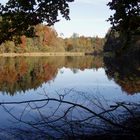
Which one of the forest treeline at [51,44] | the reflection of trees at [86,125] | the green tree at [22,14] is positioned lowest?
the forest treeline at [51,44]

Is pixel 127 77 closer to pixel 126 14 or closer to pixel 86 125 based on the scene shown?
pixel 126 14

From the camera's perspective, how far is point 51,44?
464 feet

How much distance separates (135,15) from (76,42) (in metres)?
161

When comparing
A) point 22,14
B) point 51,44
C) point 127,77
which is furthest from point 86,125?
point 51,44

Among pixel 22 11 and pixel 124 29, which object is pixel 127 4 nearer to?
pixel 124 29

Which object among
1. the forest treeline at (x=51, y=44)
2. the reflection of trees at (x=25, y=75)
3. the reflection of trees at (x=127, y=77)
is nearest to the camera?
the reflection of trees at (x=127, y=77)

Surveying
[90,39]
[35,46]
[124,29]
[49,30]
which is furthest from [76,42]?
[124,29]

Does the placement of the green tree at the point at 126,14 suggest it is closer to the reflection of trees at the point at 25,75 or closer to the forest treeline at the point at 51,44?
the reflection of trees at the point at 25,75

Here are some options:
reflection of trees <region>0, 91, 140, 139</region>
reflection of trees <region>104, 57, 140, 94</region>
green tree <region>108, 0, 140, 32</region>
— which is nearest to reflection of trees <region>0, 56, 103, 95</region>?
reflection of trees <region>104, 57, 140, 94</region>

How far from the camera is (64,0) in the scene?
9594 millimetres

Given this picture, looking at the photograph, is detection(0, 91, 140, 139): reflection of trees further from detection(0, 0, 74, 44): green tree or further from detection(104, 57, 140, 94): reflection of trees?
detection(104, 57, 140, 94): reflection of trees

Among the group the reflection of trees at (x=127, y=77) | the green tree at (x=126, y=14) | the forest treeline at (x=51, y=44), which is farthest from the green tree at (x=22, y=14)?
the forest treeline at (x=51, y=44)

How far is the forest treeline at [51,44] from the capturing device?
11426 centimetres

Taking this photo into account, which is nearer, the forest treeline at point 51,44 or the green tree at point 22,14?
the green tree at point 22,14
